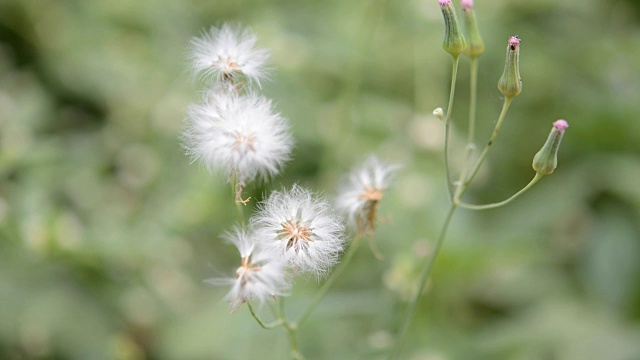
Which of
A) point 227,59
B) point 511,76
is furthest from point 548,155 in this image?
point 227,59

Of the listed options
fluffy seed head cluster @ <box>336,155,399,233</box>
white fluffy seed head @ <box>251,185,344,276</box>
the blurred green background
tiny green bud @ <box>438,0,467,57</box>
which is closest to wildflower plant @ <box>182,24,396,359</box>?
white fluffy seed head @ <box>251,185,344,276</box>

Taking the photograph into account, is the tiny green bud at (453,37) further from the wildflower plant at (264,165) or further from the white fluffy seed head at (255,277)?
the white fluffy seed head at (255,277)

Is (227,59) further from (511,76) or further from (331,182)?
(331,182)

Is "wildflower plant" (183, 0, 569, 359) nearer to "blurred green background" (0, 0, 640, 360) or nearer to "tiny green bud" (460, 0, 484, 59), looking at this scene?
"tiny green bud" (460, 0, 484, 59)

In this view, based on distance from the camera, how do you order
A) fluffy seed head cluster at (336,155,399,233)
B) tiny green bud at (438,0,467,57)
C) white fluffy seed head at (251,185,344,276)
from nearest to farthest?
white fluffy seed head at (251,185,344,276) → tiny green bud at (438,0,467,57) → fluffy seed head cluster at (336,155,399,233)

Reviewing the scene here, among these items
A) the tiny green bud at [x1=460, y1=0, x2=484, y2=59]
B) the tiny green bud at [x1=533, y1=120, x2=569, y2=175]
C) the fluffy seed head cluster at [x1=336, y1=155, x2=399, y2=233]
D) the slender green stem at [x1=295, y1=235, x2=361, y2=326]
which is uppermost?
the tiny green bud at [x1=460, y1=0, x2=484, y2=59]
